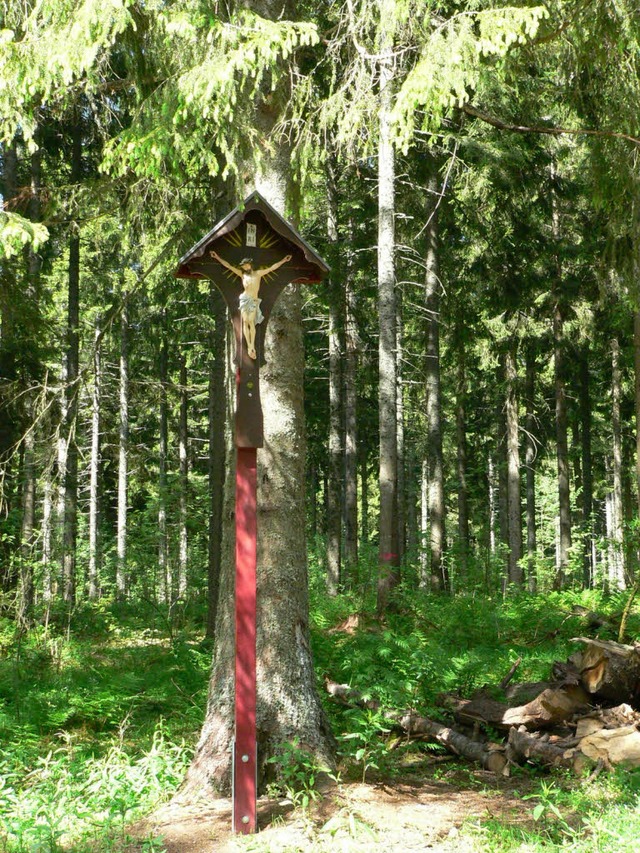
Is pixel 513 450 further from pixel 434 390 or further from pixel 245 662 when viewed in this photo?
pixel 245 662

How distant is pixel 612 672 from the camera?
7000 mm

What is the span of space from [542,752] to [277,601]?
268cm

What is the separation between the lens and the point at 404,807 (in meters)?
5.29

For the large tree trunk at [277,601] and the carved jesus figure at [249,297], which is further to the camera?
the large tree trunk at [277,601]

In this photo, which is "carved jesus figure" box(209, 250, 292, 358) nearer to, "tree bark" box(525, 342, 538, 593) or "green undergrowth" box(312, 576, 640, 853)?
"green undergrowth" box(312, 576, 640, 853)

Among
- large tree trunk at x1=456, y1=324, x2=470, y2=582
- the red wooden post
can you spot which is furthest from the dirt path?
large tree trunk at x1=456, y1=324, x2=470, y2=582

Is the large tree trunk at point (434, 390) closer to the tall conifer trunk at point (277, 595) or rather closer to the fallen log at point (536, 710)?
the fallen log at point (536, 710)

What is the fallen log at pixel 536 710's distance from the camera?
6934 millimetres

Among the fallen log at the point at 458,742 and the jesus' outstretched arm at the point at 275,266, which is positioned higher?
the jesus' outstretched arm at the point at 275,266

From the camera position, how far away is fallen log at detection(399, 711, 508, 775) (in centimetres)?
660

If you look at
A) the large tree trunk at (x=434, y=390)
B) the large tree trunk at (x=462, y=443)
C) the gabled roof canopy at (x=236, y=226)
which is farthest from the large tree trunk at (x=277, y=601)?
the large tree trunk at (x=434, y=390)

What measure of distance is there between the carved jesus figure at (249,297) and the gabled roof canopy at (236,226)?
4.8 inches

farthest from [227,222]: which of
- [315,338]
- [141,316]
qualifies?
[315,338]

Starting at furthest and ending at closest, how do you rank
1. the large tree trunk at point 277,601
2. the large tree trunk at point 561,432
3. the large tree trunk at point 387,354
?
the large tree trunk at point 561,432, the large tree trunk at point 387,354, the large tree trunk at point 277,601
